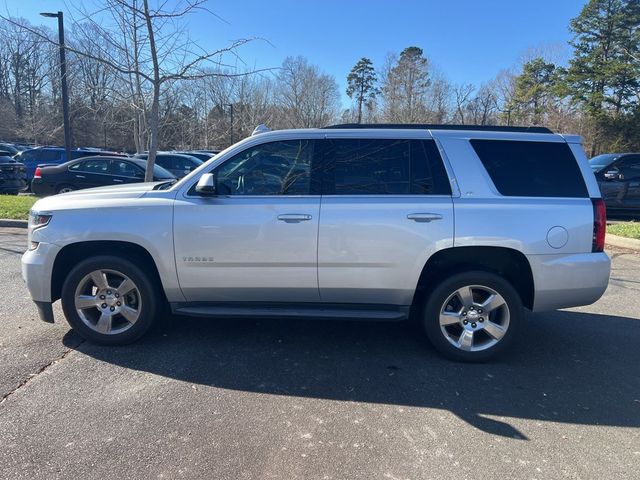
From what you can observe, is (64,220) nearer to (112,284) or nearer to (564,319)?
(112,284)

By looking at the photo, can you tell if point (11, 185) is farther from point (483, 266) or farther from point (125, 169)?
point (483, 266)

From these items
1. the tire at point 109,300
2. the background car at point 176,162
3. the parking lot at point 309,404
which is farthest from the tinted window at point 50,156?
the tire at point 109,300

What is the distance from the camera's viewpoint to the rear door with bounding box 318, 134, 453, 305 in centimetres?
378

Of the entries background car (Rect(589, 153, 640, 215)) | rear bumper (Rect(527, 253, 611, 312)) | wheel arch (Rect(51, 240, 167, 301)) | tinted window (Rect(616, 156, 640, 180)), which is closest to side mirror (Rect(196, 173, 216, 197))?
wheel arch (Rect(51, 240, 167, 301))

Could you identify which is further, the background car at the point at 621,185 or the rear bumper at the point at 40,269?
the background car at the point at 621,185

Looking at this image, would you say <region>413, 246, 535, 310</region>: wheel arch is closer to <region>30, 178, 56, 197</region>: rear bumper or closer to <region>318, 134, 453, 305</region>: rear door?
<region>318, 134, 453, 305</region>: rear door

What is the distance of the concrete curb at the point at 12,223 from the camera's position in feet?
33.8

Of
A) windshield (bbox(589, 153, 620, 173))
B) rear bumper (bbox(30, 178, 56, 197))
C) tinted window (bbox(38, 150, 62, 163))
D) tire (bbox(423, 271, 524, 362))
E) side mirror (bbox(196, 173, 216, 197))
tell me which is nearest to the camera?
side mirror (bbox(196, 173, 216, 197))

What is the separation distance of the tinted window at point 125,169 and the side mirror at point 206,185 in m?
10.3

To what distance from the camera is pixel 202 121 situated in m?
45.2

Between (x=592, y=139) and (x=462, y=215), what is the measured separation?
3616cm

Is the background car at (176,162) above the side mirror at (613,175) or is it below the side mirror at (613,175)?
above

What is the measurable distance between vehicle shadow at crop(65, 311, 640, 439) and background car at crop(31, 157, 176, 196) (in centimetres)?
967

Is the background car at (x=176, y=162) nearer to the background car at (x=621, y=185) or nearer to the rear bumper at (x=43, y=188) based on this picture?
the rear bumper at (x=43, y=188)
